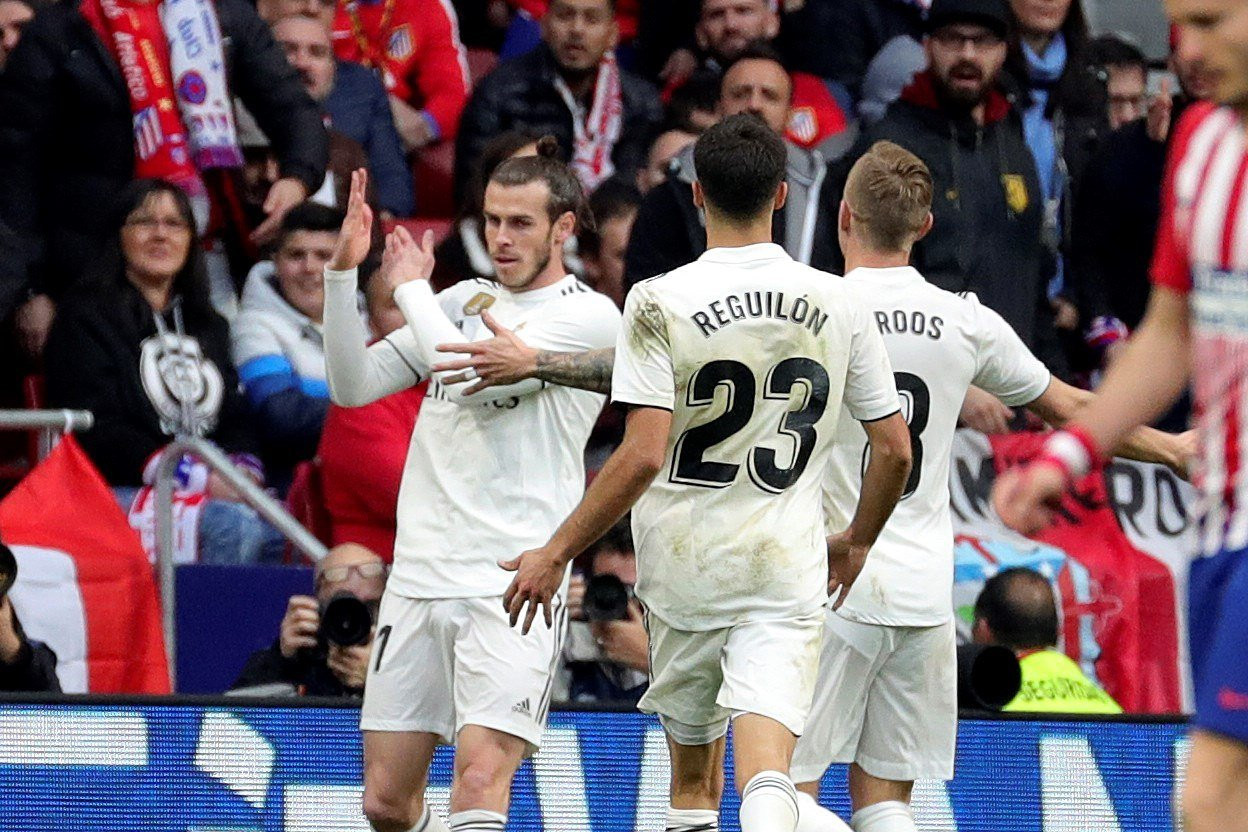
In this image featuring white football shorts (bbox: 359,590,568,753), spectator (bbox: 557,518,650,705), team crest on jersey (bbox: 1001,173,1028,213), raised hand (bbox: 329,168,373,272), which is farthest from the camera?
team crest on jersey (bbox: 1001,173,1028,213)

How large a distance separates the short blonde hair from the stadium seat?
117 inches

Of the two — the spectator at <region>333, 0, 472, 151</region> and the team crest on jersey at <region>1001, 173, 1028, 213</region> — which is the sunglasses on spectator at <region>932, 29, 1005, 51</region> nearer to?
the team crest on jersey at <region>1001, 173, 1028, 213</region>

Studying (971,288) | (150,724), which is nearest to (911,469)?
(150,724)

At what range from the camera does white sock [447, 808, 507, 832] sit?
6.33m

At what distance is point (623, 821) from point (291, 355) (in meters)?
2.97

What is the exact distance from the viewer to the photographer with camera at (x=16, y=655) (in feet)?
24.2

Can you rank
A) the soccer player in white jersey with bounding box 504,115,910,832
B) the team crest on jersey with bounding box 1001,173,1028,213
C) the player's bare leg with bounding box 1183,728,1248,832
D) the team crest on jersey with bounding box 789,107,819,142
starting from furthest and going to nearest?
1. the team crest on jersey with bounding box 789,107,819,142
2. the team crest on jersey with bounding box 1001,173,1028,213
3. the soccer player in white jersey with bounding box 504,115,910,832
4. the player's bare leg with bounding box 1183,728,1248,832

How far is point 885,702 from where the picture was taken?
265 inches

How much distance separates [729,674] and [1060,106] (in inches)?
242

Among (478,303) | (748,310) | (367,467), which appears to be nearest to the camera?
(748,310)

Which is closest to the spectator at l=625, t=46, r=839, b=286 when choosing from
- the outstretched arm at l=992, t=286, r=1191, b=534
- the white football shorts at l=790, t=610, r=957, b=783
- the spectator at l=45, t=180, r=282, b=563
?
the spectator at l=45, t=180, r=282, b=563

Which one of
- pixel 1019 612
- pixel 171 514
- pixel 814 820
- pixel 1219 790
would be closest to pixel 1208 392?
pixel 1219 790

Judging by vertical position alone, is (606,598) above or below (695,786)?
above

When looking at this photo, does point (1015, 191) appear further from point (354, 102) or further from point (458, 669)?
point (458, 669)
